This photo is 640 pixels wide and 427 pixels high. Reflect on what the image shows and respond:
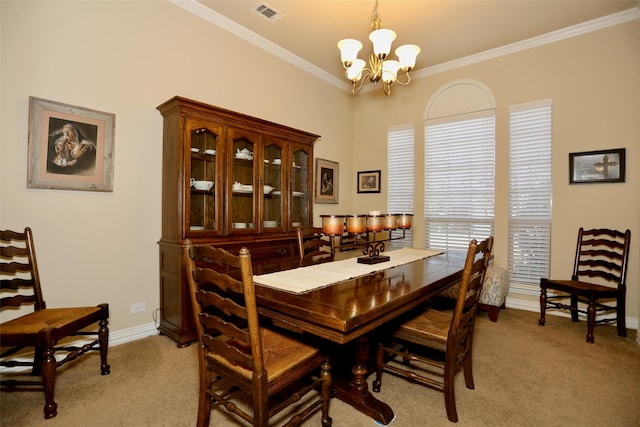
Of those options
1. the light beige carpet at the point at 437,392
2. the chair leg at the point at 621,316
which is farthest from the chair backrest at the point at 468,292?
the chair leg at the point at 621,316

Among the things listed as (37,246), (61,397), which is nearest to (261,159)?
(37,246)

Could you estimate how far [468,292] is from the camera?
1768mm

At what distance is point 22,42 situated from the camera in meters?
2.12

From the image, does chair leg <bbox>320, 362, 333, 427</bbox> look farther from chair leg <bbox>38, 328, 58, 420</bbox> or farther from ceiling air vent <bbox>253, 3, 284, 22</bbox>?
ceiling air vent <bbox>253, 3, 284, 22</bbox>

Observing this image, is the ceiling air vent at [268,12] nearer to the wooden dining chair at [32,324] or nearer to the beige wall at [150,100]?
the beige wall at [150,100]

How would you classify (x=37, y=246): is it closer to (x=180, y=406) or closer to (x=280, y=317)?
(x=180, y=406)

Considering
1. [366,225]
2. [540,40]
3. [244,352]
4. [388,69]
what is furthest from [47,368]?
[540,40]

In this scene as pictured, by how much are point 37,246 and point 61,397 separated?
3.37ft

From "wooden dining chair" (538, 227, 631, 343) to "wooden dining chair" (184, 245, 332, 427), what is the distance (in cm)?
261

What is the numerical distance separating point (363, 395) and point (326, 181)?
3.13 meters

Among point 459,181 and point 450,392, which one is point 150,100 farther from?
point 459,181

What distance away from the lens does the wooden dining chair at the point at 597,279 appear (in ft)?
9.18

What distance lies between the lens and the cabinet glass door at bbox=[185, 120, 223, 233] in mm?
2664

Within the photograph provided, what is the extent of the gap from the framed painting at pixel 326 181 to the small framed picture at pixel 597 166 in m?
2.74
